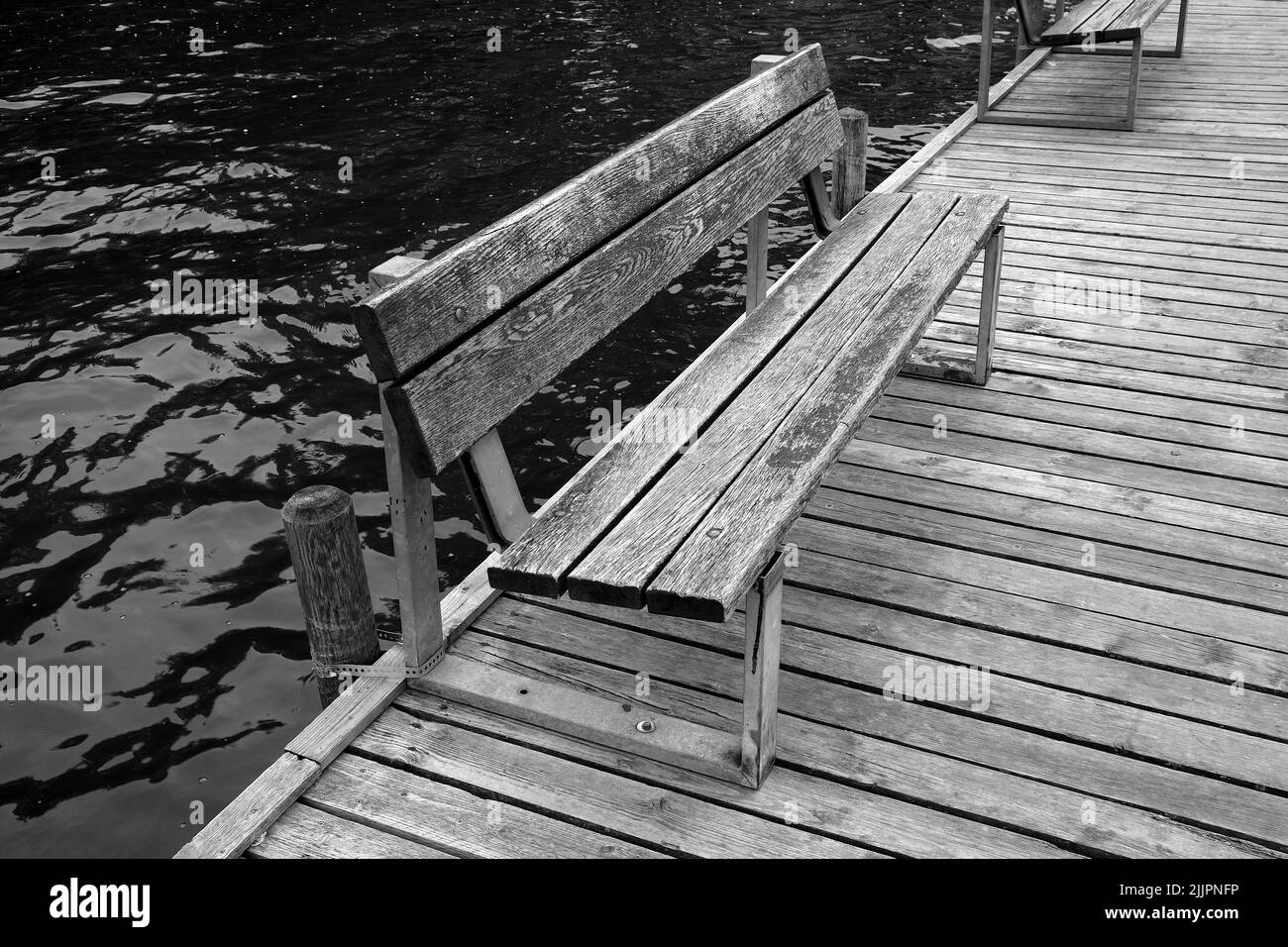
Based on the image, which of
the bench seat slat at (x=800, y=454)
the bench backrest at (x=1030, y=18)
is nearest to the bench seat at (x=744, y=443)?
the bench seat slat at (x=800, y=454)

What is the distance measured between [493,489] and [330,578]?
19.1 inches

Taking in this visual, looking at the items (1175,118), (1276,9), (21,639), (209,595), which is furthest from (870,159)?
(21,639)

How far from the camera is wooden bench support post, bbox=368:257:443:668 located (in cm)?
258

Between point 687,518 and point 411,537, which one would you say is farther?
point 411,537

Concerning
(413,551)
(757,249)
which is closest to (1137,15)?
(757,249)

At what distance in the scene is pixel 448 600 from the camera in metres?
3.24

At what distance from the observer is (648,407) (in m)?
3.04

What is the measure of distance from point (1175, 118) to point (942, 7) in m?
6.12

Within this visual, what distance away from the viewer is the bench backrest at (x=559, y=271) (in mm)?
2438

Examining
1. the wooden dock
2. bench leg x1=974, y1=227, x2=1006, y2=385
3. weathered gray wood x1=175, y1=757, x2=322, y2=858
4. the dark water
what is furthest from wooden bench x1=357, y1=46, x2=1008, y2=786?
the dark water

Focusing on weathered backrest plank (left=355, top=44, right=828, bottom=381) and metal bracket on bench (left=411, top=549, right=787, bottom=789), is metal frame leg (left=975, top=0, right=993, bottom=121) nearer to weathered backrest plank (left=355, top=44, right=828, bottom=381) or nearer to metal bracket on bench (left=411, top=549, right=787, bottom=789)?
weathered backrest plank (left=355, top=44, right=828, bottom=381)

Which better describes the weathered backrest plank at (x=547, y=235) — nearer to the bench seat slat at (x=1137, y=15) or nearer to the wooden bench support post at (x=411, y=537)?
the wooden bench support post at (x=411, y=537)

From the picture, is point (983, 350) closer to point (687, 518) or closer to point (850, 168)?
point (850, 168)
